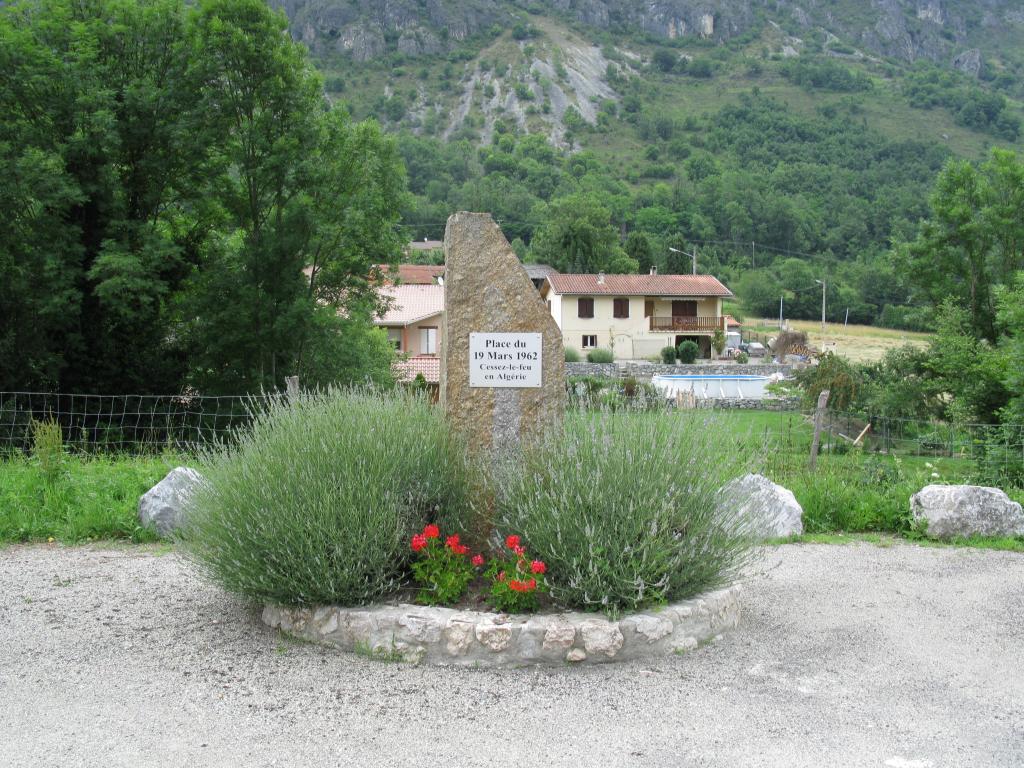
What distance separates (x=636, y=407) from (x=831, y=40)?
214932 mm

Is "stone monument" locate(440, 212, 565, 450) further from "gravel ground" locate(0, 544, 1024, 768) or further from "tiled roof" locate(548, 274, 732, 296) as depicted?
"tiled roof" locate(548, 274, 732, 296)

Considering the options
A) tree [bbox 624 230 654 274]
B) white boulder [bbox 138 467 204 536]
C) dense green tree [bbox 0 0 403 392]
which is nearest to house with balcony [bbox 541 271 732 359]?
tree [bbox 624 230 654 274]

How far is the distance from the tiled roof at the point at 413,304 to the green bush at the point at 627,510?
117ft

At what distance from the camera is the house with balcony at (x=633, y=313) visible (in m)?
59.2

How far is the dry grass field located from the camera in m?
58.2

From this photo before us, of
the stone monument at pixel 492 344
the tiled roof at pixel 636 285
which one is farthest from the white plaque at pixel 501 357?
the tiled roof at pixel 636 285

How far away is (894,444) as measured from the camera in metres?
23.2

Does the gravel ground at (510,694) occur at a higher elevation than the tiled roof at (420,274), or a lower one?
lower

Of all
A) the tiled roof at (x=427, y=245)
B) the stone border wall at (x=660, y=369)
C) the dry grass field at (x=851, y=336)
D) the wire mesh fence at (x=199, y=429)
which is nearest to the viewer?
the wire mesh fence at (x=199, y=429)

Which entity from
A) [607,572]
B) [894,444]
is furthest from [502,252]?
[894,444]

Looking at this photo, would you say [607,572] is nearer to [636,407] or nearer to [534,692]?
[534,692]

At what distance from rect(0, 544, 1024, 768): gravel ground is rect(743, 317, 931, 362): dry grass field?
165 ft

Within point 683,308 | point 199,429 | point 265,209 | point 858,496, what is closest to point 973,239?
point 265,209

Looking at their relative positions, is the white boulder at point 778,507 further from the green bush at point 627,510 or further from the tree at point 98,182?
the tree at point 98,182
